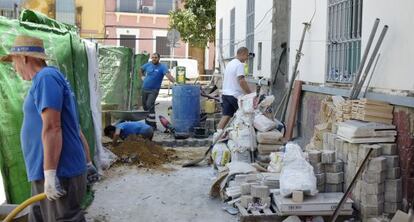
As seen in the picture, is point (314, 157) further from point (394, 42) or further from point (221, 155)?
point (221, 155)

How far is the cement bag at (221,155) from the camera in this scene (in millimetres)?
7371

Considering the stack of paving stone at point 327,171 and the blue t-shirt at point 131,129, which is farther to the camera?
the blue t-shirt at point 131,129

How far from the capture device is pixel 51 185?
3312 mm

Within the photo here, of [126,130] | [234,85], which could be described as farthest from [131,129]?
[234,85]

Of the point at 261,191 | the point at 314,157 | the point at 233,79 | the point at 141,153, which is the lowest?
the point at 141,153

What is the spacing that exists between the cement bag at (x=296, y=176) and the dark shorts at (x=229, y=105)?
3.58 m

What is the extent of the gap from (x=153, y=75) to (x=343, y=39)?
19.3 feet

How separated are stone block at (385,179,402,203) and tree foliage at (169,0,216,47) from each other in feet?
80.7

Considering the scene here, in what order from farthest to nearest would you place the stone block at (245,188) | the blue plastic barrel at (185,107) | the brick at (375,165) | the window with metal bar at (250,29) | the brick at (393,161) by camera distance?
1. the window with metal bar at (250,29)
2. the blue plastic barrel at (185,107)
3. the stone block at (245,188)
4. the brick at (393,161)
5. the brick at (375,165)

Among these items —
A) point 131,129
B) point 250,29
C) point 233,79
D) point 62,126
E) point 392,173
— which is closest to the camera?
point 62,126

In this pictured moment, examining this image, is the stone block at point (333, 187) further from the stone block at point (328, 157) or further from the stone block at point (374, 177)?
the stone block at point (374, 177)

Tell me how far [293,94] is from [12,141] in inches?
215

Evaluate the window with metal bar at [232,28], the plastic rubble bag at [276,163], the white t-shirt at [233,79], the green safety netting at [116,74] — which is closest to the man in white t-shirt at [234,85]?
the white t-shirt at [233,79]

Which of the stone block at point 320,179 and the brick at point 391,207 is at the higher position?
the stone block at point 320,179
